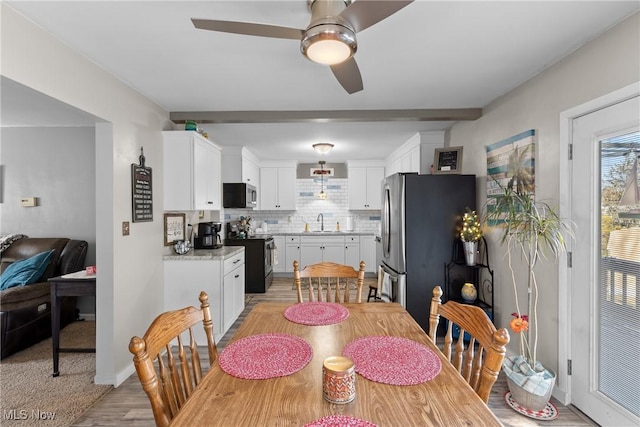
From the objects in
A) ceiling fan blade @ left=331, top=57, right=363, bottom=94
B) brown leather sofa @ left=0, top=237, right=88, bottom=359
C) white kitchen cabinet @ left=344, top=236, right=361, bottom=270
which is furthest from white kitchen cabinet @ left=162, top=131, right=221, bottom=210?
white kitchen cabinet @ left=344, top=236, right=361, bottom=270

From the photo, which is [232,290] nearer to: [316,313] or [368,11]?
[316,313]

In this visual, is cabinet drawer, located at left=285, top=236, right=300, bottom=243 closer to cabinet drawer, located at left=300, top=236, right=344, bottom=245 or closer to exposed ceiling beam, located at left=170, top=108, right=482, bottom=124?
cabinet drawer, located at left=300, top=236, right=344, bottom=245

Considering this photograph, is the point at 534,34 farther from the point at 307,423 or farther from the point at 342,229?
the point at 342,229

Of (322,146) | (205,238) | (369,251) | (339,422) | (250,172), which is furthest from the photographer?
(369,251)

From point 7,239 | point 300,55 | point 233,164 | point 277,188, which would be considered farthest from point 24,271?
point 277,188

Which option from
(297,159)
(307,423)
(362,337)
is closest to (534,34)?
(362,337)

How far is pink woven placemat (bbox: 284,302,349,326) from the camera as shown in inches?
63.2

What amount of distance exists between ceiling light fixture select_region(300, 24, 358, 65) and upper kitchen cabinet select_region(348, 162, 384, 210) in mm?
4659

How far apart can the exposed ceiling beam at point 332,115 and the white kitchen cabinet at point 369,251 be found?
3114mm

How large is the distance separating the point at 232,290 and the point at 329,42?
2845 mm

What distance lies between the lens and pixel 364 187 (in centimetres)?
607

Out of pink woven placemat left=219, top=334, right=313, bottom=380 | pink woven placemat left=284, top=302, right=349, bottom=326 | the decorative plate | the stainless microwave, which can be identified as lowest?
the decorative plate

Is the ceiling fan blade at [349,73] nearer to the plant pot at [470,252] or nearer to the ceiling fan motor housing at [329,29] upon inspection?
the ceiling fan motor housing at [329,29]

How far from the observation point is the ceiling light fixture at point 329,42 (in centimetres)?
131
